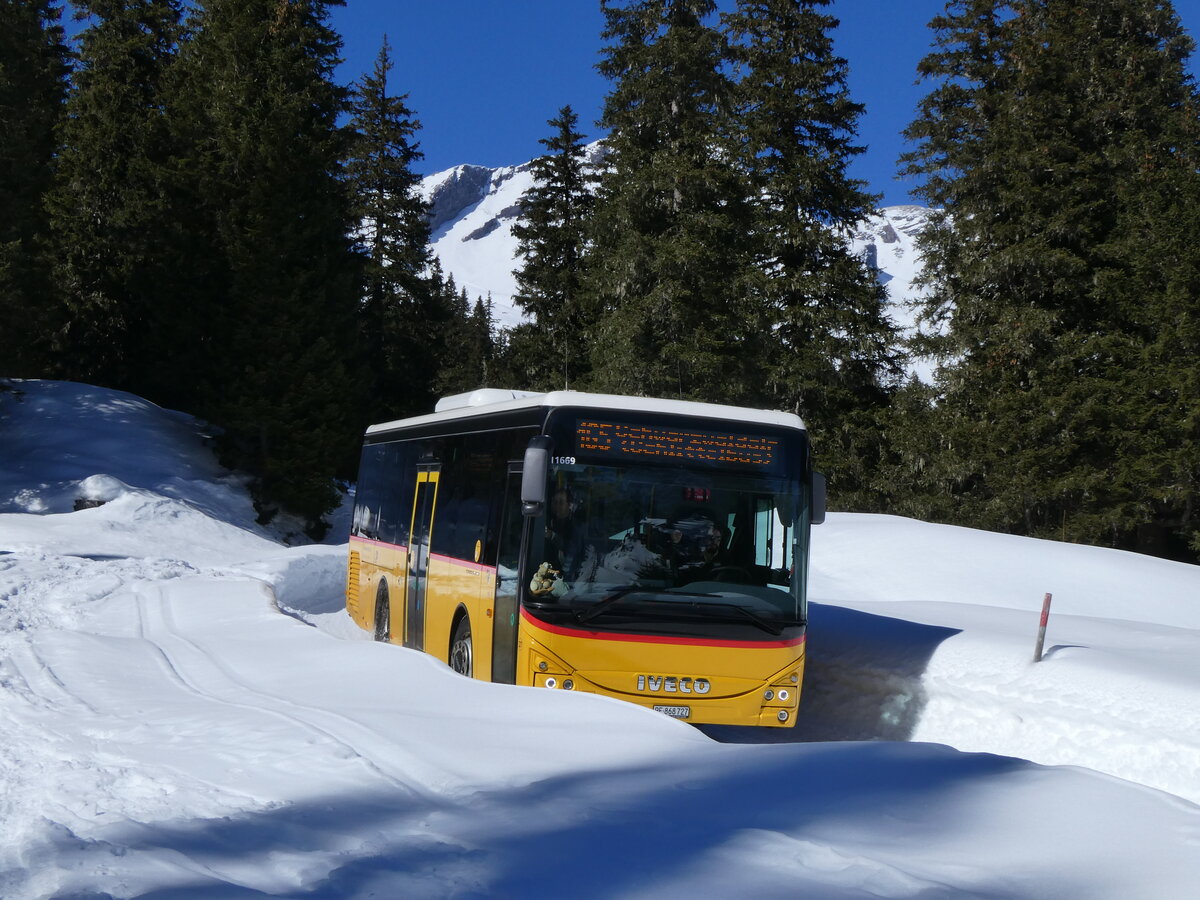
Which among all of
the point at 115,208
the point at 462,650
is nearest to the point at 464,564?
the point at 462,650

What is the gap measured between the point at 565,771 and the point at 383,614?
9.12 metres

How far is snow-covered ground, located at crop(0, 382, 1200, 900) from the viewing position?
12.6 ft

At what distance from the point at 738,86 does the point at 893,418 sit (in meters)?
11.7

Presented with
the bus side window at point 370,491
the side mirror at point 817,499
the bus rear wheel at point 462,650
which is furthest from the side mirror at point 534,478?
the bus side window at point 370,491

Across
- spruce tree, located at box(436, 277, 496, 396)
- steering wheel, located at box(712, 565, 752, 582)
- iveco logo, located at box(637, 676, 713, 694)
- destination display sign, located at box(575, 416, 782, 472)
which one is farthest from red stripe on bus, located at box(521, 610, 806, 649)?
spruce tree, located at box(436, 277, 496, 396)

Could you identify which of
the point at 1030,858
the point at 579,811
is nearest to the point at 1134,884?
the point at 1030,858

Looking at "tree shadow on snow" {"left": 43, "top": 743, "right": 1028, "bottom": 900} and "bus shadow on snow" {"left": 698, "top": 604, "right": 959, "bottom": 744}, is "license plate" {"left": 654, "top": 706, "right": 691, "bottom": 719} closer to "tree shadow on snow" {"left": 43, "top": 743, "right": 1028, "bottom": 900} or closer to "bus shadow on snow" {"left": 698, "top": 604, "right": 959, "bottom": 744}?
"bus shadow on snow" {"left": 698, "top": 604, "right": 959, "bottom": 744}

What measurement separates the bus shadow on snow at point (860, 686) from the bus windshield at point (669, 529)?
5.61 ft

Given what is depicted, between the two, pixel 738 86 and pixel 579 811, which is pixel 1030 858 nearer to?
pixel 579 811

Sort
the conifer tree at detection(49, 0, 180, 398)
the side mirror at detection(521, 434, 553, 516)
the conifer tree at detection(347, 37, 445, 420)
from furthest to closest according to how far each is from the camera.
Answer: the conifer tree at detection(347, 37, 445, 420)
the conifer tree at detection(49, 0, 180, 398)
the side mirror at detection(521, 434, 553, 516)

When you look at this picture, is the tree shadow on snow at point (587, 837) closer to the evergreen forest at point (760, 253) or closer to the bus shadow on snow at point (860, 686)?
the bus shadow on snow at point (860, 686)

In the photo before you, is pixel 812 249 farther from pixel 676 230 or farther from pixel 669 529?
pixel 669 529

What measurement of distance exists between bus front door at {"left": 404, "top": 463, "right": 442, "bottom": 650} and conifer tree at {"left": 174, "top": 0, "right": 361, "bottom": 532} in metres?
19.5

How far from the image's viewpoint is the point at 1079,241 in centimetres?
2991
